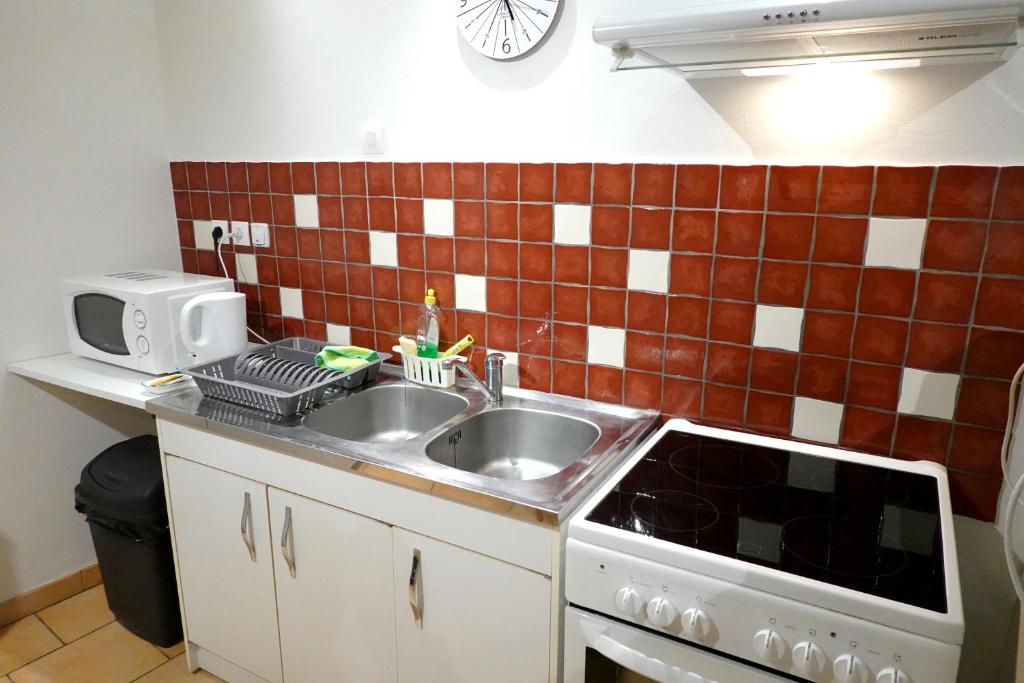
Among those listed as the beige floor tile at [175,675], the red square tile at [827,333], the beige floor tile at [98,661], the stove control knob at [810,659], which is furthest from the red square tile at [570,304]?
the beige floor tile at [98,661]

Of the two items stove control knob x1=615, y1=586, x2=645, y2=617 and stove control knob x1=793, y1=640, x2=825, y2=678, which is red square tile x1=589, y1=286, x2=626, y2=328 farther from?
stove control knob x1=793, y1=640, x2=825, y2=678

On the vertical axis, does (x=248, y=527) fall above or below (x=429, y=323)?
below

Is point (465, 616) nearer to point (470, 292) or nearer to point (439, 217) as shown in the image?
point (470, 292)

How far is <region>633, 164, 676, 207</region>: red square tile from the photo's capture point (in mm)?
1664

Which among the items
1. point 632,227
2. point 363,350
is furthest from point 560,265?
point 363,350

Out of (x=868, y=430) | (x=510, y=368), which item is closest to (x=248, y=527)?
(x=510, y=368)

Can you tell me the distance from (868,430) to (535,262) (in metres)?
0.89

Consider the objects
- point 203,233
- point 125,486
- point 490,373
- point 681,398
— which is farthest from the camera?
point 203,233

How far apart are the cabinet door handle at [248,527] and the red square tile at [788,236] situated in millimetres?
1398

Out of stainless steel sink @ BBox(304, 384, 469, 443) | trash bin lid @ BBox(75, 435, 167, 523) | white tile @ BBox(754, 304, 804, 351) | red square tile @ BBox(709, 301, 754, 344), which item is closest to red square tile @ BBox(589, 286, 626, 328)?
red square tile @ BBox(709, 301, 754, 344)

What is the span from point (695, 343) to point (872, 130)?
0.59 meters

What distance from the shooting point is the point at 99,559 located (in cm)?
227

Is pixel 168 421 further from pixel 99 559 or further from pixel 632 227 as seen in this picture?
pixel 632 227

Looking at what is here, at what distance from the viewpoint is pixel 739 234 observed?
5.30ft
